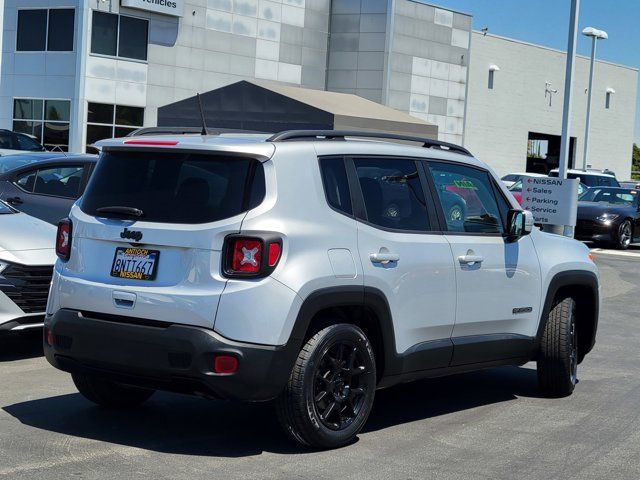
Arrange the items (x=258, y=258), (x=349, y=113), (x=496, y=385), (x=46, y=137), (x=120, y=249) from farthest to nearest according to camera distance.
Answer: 1. (x=46, y=137)
2. (x=349, y=113)
3. (x=496, y=385)
4. (x=120, y=249)
5. (x=258, y=258)

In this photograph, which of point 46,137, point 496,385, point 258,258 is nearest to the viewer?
point 258,258

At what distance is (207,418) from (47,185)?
5.76 metres

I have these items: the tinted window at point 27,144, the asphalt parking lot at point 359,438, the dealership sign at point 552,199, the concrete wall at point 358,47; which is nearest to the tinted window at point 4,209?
the asphalt parking lot at point 359,438

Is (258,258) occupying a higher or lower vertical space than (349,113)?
lower

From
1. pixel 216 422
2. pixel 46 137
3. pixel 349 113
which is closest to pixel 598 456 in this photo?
pixel 216 422

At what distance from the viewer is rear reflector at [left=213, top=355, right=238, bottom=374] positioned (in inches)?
221

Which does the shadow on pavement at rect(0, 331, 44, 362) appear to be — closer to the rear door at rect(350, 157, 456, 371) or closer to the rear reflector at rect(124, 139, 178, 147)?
the rear reflector at rect(124, 139, 178, 147)

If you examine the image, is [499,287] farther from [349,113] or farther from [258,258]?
[349,113]

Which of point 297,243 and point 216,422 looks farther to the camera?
point 216,422

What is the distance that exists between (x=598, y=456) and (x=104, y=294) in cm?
296

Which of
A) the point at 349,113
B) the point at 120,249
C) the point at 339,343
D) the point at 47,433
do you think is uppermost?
the point at 349,113

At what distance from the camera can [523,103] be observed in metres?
64.9

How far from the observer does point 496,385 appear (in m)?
8.53

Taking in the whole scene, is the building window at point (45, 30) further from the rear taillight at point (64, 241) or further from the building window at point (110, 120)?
the rear taillight at point (64, 241)
